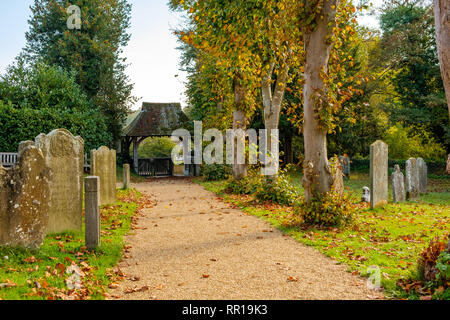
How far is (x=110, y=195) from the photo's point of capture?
10828 mm

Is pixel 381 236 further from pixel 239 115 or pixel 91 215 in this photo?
pixel 239 115

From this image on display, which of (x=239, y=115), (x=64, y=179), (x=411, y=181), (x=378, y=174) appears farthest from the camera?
(x=239, y=115)

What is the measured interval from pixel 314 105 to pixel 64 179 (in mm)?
5392

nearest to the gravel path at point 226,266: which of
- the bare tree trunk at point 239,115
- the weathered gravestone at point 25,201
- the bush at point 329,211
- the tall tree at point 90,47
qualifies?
the bush at point 329,211

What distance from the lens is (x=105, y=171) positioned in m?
10.6

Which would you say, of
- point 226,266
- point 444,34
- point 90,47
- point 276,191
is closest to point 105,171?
point 276,191

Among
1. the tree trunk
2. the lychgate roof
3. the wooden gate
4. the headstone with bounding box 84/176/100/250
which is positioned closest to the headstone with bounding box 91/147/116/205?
the headstone with bounding box 84/176/100/250

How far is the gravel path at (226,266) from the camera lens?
4250mm

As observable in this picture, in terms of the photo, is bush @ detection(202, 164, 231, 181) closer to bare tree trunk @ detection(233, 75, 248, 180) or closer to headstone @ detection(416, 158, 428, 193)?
bare tree trunk @ detection(233, 75, 248, 180)

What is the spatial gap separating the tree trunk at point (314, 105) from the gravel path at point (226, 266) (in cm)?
149

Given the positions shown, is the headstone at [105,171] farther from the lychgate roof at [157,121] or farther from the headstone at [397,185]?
the lychgate roof at [157,121]

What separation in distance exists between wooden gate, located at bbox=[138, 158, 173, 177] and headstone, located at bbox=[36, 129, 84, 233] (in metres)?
21.0
